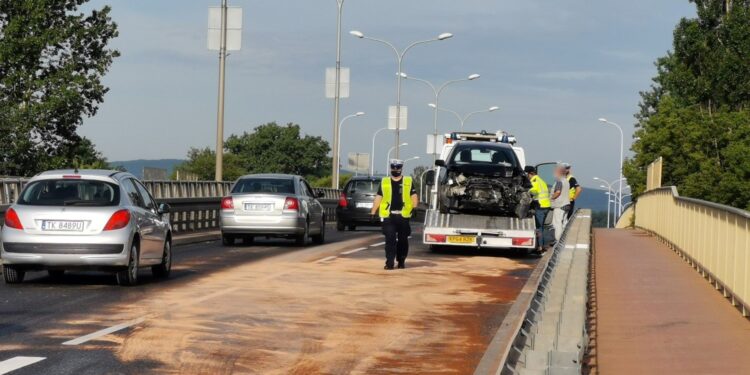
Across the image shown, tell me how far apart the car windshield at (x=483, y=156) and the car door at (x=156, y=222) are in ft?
30.8

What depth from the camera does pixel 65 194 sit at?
1752 centimetres

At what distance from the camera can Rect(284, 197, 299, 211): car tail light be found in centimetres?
2866

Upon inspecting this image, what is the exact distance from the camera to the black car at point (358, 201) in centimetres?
4112

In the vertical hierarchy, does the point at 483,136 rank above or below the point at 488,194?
above

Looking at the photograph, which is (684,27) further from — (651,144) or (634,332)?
(634,332)

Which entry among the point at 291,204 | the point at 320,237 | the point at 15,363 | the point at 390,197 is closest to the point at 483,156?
the point at 291,204

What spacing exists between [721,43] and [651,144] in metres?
16.8

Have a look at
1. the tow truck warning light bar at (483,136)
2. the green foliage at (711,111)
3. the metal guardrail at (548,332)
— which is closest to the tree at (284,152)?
the green foliage at (711,111)

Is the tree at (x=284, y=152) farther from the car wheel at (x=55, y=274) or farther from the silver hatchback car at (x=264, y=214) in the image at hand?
the car wheel at (x=55, y=274)

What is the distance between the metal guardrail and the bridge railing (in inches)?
65.2

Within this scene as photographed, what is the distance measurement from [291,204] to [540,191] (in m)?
4.97

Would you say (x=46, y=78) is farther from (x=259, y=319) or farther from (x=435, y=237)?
(x=259, y=319)

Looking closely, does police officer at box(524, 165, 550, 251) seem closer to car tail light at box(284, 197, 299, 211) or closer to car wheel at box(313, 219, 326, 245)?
car tail light at box(284, 197, 299, 211)

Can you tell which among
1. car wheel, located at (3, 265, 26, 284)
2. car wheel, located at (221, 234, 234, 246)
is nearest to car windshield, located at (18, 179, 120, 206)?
car wheel, located at (3, 265, 26, 284)
